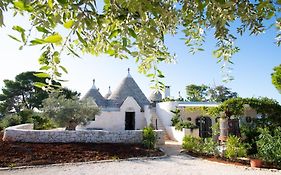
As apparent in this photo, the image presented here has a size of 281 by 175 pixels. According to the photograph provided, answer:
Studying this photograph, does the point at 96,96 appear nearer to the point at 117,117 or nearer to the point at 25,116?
the point at 117,117

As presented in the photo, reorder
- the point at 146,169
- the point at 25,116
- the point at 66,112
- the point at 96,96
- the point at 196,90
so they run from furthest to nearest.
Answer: the point at 196,90 → the point at 96,96 → the point at 25,116 → the point at 66,112 → the point at 146,169

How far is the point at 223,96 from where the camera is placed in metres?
54.7

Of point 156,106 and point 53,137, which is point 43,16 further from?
point 156,106

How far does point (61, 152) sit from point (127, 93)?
1840cm

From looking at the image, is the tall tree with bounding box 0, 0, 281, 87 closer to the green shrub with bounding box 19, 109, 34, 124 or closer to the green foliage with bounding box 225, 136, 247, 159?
the green foliage with bounding box 225, 136, 247, 159

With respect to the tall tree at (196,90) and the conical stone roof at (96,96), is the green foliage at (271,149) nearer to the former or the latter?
the conical stone roof at (96,96)

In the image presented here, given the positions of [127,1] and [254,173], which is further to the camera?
[254,173]

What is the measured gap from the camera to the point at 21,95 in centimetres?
3903

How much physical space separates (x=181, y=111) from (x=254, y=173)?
15.6m

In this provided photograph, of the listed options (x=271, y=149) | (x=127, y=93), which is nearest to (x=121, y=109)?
(x=127, y=93)

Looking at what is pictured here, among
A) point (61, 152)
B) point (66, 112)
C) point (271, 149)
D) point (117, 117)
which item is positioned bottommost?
point (61, 152)

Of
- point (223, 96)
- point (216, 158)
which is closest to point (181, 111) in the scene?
point (216, 158)

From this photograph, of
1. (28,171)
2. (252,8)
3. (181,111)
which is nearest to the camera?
(252,8)

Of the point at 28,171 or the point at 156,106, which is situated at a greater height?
the point at 156,106
